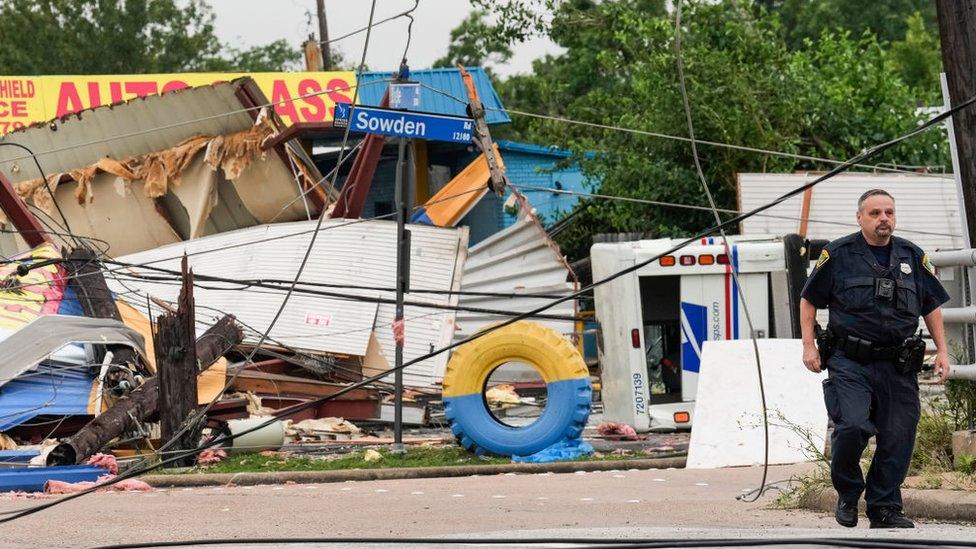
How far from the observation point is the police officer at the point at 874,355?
7.40 meters

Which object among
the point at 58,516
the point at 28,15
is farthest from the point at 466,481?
the point at 28,15

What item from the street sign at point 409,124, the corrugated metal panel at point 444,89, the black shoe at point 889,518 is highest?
the corrugated metal panel at point 444,89

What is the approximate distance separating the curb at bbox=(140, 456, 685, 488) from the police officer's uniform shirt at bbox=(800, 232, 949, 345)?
573cm

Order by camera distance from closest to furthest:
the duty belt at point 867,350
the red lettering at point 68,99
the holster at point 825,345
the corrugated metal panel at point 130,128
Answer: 1. the duty belt at point 867,350
2. the holster at point 825,345
3. the corrugated metal panel at point 130,128
4. the red lettering at point 68,99

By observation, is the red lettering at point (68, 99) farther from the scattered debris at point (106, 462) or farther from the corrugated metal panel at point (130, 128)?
the scattered debris at point (106, 462)

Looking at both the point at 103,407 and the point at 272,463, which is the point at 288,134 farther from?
the point at 272,463

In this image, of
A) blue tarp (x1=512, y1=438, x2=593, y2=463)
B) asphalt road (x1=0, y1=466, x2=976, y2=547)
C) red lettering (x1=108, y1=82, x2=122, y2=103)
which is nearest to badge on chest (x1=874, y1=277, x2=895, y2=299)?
asphalt road (x1=0, y1=466, x2=976, y2=547)

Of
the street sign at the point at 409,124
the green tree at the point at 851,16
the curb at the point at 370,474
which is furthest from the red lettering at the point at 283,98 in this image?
the green tree at the point at 851,16

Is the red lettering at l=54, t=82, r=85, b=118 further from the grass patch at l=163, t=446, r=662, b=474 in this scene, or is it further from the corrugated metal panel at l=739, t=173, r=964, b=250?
the grass patch at l=163, t=446, r=662, b=474

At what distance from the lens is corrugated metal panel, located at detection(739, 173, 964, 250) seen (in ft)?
71.7

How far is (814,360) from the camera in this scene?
7555mm

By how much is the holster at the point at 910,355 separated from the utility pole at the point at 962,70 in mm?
1924

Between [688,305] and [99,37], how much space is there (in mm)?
40459

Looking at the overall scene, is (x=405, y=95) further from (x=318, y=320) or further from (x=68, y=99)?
(x=68, y=99)
